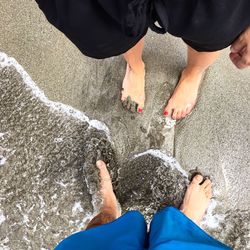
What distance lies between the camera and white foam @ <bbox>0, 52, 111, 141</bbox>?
1.83 m

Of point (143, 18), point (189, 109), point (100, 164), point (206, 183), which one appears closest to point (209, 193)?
point (206, 183)

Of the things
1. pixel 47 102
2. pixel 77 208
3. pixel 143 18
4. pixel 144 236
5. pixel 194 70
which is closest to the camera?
pixel 143 18

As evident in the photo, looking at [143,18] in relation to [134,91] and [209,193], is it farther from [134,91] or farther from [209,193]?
[209,193]

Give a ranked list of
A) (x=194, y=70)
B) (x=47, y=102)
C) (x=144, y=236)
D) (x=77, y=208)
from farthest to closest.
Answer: (x=47, y=102), (x=77, y=208), (x=194, y=70), (x=144, y=236)

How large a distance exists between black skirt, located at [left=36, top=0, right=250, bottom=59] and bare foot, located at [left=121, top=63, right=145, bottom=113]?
633 millimetres

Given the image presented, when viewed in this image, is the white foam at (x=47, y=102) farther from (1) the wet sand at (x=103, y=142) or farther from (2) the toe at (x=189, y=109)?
(2) the toe at (x=189, y=109)

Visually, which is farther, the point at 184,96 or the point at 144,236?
the point at 184,96

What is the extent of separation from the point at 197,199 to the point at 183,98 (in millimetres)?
442

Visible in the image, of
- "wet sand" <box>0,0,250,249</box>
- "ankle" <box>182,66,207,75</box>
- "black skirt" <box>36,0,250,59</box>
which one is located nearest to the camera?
"black skirt" <box>36,0,250,59</box>

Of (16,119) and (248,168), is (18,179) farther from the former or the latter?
(248,168)

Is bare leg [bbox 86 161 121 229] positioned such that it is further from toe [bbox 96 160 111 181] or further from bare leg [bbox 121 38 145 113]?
bare leg [bbox 121 38 145 113]

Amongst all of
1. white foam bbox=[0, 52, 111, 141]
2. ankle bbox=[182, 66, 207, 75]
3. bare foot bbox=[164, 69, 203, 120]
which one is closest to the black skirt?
ankle bbox=[182, 66, 207, 75]

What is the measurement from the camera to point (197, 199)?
1.69 meters

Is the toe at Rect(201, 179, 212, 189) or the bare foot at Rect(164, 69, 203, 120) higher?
the bare foot at Rect(164, 69, 203, 120)
